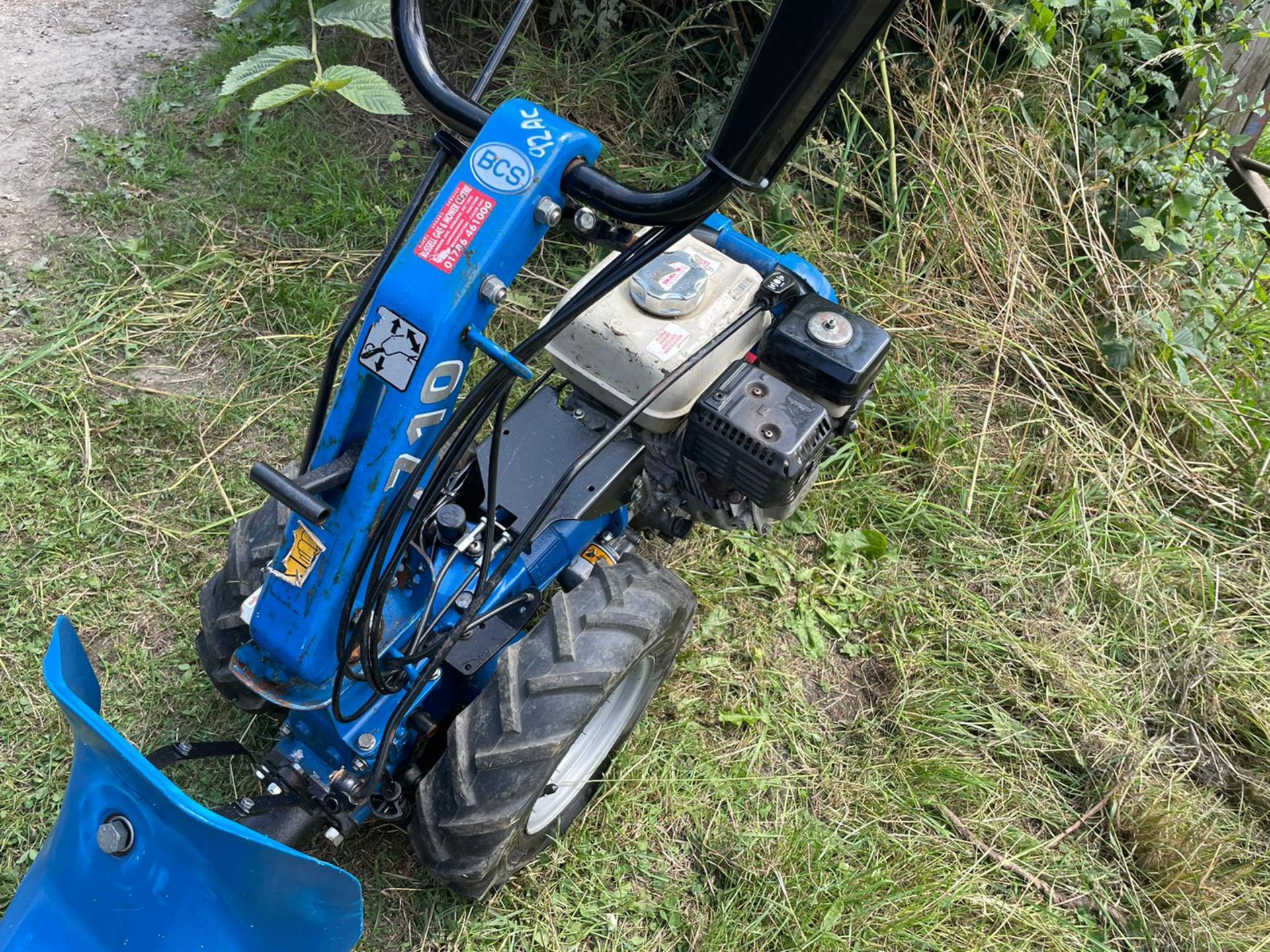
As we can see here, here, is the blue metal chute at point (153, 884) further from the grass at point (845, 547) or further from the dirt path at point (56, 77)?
the dirt path at point (56, 77)

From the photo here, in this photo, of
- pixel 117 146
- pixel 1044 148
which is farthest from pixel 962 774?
pixel 117 146

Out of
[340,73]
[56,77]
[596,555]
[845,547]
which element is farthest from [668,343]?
[56,77]

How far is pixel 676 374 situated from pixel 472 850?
1.06 metres

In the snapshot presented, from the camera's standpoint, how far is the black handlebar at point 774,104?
4.43 feet

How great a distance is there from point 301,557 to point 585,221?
77 cm

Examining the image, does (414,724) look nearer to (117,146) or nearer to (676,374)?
(676,374)

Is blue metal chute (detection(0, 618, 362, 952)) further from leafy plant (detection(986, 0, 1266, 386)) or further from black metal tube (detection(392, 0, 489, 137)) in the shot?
leafy plant (detection(986, 0, 1266, 386))

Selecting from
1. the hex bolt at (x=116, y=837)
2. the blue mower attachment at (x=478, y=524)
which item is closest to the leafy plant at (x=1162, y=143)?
the blue mower attachment at (x=478, y=524)

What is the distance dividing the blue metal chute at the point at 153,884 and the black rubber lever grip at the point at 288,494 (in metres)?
0.40

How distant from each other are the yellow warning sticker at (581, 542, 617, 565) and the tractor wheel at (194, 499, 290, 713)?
26.6 inches

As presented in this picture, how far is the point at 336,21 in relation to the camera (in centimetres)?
315

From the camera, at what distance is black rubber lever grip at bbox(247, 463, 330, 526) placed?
1.58 m

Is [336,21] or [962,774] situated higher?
[336,21]

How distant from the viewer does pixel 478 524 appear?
2197mm
